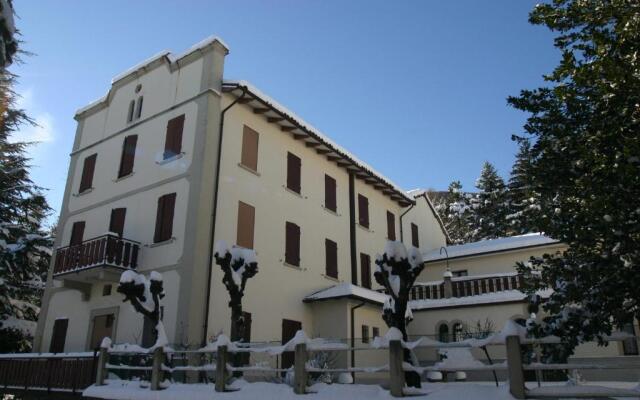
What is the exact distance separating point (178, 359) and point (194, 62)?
33.9ft

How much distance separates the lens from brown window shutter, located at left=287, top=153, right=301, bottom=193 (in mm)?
20188

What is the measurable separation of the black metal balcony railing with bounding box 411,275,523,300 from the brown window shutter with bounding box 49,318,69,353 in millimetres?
13680

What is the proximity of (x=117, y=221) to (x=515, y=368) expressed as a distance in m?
15.2

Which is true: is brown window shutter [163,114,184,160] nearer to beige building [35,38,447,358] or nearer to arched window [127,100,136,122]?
beige building [35,38,447,358]

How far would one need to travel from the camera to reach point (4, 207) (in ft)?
78.7

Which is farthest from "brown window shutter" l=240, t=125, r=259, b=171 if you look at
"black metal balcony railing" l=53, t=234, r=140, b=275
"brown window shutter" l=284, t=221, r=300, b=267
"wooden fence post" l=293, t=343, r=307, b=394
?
"wooden fence post" l=293, t=343, r=307, b=394

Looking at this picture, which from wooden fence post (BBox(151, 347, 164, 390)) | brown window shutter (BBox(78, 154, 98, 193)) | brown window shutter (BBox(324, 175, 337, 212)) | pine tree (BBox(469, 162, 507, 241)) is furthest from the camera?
pine tree (BBox(469, 162, 507, 241))

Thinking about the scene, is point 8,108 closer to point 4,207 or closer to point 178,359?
A: point 4,207

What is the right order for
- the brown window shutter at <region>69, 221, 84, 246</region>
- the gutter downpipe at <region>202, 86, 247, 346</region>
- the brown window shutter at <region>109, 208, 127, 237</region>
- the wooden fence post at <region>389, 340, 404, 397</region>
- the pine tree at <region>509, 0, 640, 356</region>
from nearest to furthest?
the pine tree at <region>509, 0, 640, 356</region> → the wooden fence post at <region>389, 340, 404, 397</region> → the gutter downpipe at <region>202, 86, 247, 346</region> → the brown window shutter at <region>109, 208, 127, 237</region> → the brown window shutter at <region>69, 221, 84, 246</region>

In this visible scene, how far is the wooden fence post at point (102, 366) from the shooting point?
12016 mm

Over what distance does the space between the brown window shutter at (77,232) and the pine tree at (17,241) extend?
3.34 metres

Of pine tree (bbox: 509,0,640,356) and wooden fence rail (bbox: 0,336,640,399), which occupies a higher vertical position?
pine tree (bbox: 509,0,640,356)

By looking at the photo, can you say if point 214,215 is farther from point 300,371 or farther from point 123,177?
point 300,371

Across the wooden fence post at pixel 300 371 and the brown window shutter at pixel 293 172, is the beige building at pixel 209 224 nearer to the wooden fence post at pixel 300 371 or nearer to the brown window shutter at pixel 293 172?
the brown window shutter at pixel 293 172
